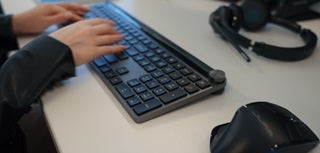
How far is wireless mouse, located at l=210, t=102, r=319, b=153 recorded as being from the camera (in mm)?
349

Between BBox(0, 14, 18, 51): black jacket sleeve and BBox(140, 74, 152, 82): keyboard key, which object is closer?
BBox(140, 74, 152, 82): keyboard key

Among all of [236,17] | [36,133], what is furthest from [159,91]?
[36,133]

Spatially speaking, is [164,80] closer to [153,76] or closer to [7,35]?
[153,76]

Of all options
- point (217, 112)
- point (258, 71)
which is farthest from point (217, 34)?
point (217, 112)

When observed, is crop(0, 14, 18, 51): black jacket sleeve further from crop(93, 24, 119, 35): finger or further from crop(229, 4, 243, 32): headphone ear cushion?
crop(229, 4, 243, 32): headphone ear cushion

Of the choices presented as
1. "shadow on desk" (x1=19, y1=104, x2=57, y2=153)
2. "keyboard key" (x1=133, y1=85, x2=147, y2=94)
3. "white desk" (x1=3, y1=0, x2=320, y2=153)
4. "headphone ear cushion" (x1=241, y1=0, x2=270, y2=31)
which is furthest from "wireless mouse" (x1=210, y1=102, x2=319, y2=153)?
"shadow on desk" (x1=19, y1=104, x2=57, y2=153)

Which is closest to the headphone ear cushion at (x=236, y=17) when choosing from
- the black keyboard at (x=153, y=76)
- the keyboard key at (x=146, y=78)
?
the black keyboard at (x=153, y=76)

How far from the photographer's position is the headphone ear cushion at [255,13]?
71 centimetres

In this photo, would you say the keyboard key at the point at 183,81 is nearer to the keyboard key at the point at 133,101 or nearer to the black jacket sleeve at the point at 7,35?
the keyboard key at the point at 133,101

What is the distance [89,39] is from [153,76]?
6.6 inches

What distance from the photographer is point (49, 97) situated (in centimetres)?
50

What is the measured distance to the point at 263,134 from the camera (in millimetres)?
356

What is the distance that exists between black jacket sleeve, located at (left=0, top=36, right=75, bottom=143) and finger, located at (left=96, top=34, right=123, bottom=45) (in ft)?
0.26

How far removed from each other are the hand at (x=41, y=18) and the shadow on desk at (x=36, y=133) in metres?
0.25
